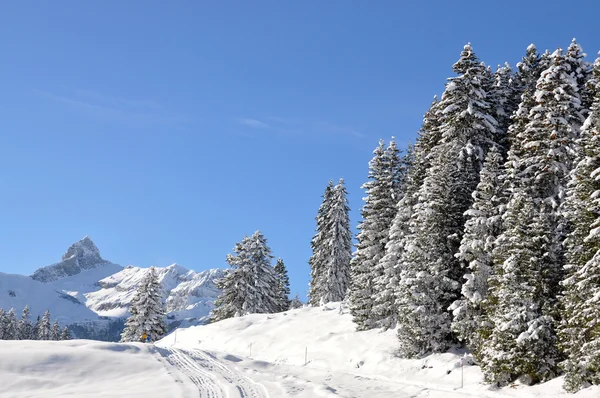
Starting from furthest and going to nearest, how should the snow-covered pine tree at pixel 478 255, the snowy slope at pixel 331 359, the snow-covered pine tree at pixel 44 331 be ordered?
the snow-covered pine tree at pixel 44 331, the snow-covered pine tree at pixel 478 255, the snowy slope at pixel 331 359

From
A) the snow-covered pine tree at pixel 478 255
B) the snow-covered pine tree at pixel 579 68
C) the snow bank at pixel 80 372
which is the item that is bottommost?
the snow bank at pixel 80 372

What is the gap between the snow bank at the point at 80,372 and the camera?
21234 millimetres

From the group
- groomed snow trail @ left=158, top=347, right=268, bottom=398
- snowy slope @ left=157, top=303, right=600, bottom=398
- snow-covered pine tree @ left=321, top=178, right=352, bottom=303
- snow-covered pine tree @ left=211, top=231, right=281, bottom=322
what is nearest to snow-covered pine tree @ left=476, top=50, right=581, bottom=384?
snowy slope @ left=157, top=303, right=600, bottom=398

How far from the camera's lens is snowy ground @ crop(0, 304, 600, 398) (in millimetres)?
21078

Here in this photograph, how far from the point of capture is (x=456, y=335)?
27562 mm

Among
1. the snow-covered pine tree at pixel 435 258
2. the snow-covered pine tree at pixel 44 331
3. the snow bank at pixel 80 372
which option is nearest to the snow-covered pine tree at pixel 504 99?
the snow-covered pine tree at pixel 435 258

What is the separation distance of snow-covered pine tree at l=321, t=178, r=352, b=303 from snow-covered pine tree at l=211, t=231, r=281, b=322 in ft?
24.6

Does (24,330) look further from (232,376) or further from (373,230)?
(232,376)

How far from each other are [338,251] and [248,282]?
428 inches

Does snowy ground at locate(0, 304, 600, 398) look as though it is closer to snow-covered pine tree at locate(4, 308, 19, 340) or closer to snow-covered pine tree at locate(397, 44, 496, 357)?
snow-covered pine tree at locate(397, 44, 496, 357)

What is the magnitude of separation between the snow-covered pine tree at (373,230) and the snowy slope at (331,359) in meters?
2.03

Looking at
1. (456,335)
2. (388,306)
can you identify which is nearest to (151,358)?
(388,306)

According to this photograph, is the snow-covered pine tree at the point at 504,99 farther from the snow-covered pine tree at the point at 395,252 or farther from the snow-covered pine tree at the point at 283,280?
the snow-covered pine tree at the point at 283,280

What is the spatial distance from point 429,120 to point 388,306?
48.6 feet
